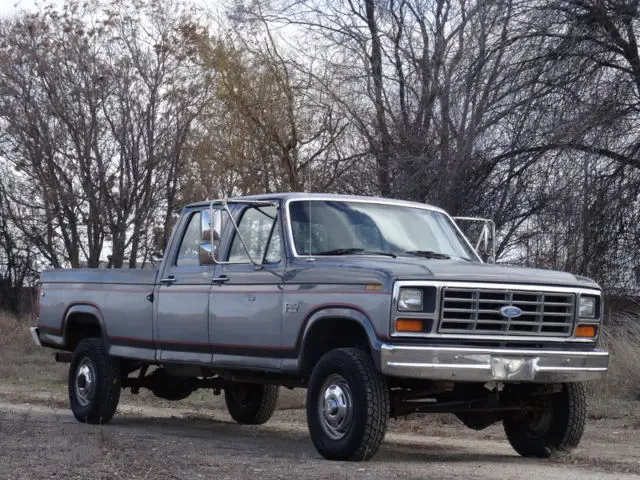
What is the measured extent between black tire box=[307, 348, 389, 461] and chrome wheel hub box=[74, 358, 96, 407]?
11.6ft

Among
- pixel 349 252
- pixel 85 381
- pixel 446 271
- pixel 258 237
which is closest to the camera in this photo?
pixel 446 271

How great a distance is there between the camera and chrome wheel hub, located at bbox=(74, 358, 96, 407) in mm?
11961

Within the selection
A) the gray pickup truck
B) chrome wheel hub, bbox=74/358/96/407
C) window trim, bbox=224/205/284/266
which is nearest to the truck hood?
the gray pickup truck

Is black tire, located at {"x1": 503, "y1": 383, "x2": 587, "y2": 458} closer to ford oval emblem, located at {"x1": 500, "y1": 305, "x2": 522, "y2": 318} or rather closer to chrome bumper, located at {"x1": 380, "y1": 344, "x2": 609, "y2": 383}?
chrome bumper, located at {"x1": 380, "y1": 344, "x2": 609, "y2": 383}

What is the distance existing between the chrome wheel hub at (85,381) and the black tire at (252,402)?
138 centimetres

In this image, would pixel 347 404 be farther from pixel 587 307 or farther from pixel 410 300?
pixel 587 307

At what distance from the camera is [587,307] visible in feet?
30.8

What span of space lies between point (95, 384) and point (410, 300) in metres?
4.50

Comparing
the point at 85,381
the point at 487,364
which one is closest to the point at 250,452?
the point at 487,364

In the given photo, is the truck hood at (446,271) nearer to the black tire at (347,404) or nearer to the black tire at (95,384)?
the black tire at (347,404)

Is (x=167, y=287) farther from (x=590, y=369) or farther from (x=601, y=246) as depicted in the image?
(x=601, y=246)

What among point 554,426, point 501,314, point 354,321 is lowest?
point 554,426

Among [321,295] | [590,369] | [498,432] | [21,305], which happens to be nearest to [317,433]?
[321,295]

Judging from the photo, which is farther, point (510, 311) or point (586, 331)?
point (586, 331)
